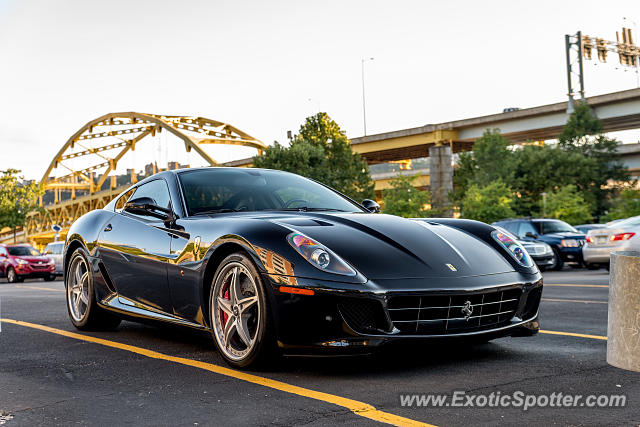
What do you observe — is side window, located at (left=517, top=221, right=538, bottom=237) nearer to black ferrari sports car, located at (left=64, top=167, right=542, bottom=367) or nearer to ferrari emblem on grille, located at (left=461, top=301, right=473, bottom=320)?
black ferrari sports car, located at (left=64, top=167, right=542, bottom=367)

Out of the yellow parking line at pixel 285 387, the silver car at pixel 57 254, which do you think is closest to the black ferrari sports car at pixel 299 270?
the yellow parking line at pixel 285 387

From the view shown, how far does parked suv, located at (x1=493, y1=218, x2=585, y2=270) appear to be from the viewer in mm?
19344

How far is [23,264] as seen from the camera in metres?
27.4

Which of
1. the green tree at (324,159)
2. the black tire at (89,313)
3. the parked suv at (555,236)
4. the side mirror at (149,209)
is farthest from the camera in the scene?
the green tree at (324,159)

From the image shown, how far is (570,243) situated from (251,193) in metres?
15.8

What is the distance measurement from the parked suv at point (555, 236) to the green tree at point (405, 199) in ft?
55.3

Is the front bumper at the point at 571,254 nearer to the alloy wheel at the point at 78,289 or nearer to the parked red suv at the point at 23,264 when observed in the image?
the alloy wheel at the point at 78,289

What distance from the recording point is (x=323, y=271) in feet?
13.0

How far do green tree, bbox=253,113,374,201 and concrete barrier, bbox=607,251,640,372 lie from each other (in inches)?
1458

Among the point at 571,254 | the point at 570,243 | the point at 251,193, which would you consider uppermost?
the point at 251,193

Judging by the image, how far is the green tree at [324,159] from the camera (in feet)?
136

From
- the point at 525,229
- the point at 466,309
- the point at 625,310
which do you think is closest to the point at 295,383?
the point at 466,309

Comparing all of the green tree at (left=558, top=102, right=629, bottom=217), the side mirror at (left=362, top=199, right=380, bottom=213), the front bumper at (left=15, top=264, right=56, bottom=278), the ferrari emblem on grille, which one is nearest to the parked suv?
the side mirror at (left=362, top=199, right=380, bottom=213)

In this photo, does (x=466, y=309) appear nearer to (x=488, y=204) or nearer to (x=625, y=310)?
(x=625, y=310)
